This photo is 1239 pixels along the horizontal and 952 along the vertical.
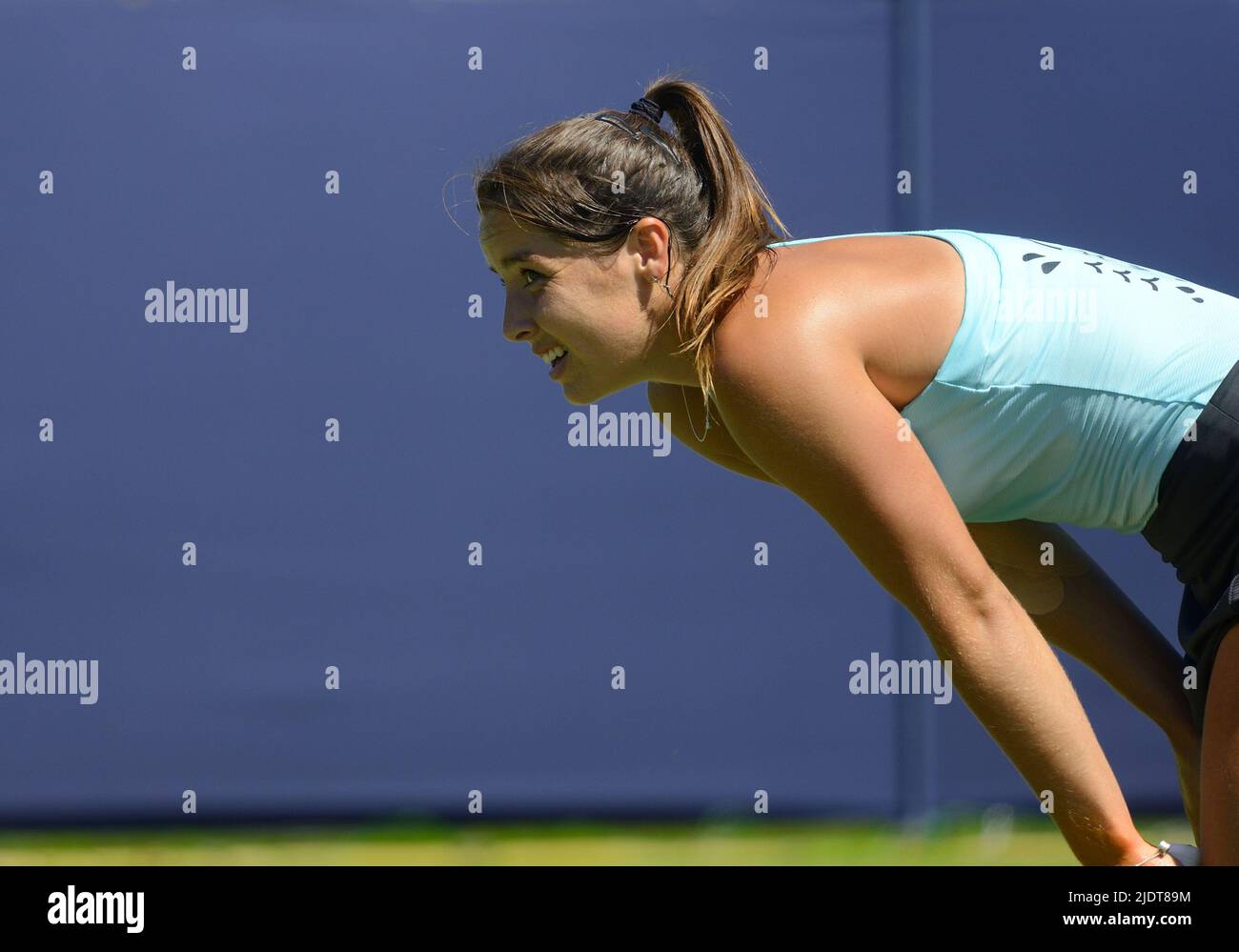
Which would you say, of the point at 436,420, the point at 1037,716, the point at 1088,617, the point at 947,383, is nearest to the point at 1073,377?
the point at 947,383

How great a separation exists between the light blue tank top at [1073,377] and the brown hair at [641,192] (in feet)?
0.84

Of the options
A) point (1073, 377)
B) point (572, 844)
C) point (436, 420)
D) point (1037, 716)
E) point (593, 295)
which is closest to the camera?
point (1037, 716)

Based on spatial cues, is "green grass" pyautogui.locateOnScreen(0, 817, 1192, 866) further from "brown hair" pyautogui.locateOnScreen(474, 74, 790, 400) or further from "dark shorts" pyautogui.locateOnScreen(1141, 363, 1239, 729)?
"brown hair" pyautogui.locateOnScreen(474, 74, 790, 400)

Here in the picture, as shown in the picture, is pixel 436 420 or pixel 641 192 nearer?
pixel 641 192

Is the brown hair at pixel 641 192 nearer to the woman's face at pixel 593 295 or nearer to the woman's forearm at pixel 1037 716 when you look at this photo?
the woman's face at pixel 593 295

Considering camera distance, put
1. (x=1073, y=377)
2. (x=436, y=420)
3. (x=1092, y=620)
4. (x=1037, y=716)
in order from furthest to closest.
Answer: (x=436, y=420), (x=1092, y=620), (x=1073, y=377), (x=1037, y=716)

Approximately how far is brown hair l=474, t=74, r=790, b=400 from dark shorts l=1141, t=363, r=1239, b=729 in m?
0.50

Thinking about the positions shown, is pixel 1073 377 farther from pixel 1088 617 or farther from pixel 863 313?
pixel 1088 617

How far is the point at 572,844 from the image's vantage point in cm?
383

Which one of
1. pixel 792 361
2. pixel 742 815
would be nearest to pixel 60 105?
pixel 742 815

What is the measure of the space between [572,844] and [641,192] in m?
2.53

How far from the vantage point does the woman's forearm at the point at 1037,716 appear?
4.52ft

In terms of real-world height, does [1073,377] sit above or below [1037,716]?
above

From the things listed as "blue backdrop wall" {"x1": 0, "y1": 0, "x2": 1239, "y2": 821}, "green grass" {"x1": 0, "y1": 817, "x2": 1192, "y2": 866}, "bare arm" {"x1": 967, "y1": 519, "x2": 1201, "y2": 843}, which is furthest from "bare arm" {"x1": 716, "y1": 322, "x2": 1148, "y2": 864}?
"blue backdrop wall" {"x1": 0, "y1": 0, "x2": 1239, "y2": 821}
